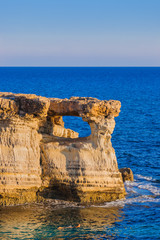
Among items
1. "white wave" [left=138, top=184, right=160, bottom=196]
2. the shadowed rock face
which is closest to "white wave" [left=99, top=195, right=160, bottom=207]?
the shadowed rock face

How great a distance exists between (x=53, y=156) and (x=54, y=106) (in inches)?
110

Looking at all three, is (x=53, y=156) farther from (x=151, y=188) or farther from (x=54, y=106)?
(x=151, y=188)

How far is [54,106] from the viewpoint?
78.6 ft

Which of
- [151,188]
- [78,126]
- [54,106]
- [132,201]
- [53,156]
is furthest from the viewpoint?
[78,126]

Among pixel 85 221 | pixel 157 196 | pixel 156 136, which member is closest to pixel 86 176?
pixel 85 221

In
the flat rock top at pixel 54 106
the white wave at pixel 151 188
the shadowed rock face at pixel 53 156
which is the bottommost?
the white wave at pixel 151 188

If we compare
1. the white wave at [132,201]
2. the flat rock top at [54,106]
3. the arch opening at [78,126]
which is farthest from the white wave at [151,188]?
the arch opening at [78,126]

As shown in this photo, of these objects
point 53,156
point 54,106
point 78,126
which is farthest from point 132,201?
point 78,126

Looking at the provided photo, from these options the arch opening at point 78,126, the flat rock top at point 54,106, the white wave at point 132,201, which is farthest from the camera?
the arch opening at point 78,126

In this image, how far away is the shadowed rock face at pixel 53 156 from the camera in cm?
2266

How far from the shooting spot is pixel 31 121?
76.2ft

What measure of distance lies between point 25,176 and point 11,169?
854 mm

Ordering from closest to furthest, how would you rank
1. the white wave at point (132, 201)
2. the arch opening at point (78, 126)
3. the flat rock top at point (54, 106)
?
the flat rock top at point (54, 106)
the white wave at point (132, 201)
the arch opening at point (78, 126)

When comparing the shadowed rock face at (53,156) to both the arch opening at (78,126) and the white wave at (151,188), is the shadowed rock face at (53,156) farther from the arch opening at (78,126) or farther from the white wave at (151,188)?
the arch opening at (78,126)
